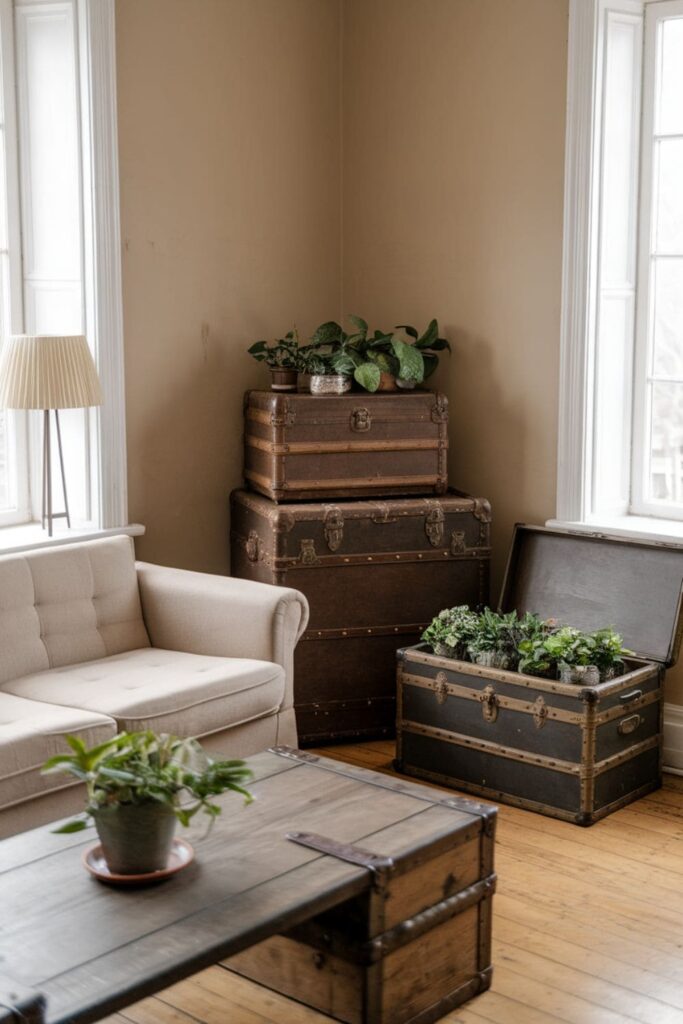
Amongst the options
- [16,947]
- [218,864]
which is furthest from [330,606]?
[16,947]

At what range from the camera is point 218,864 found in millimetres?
2457

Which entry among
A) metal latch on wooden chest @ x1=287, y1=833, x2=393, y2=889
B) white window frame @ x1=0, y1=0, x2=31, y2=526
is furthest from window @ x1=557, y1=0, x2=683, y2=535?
metal latch on wooden chest @ x1=287, y1=833, x2=393, y2=889

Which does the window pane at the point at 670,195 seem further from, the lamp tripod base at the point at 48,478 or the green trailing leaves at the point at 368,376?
the lamp tripod base at the point at 48,478

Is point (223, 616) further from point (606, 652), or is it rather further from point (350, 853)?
point (350, 853)

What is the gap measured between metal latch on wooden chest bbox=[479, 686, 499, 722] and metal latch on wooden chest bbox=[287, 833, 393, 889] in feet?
4.76

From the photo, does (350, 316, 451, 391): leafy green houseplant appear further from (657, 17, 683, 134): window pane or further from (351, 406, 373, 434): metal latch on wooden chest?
(657, 17, 683, 134): window pane

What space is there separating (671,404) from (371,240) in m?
1.39

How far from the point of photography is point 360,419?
14.6ft

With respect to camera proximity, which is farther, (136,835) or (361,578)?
(361,578)

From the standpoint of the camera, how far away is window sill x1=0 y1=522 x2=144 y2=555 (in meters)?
4.14

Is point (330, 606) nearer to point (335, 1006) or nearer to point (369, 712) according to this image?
point (369, 712)

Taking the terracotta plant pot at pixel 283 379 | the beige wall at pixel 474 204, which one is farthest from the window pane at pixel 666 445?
the terracotta plant pot at pixel 283 379

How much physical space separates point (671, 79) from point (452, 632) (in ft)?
6.74

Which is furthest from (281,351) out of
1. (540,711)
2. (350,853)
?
(350,853)
